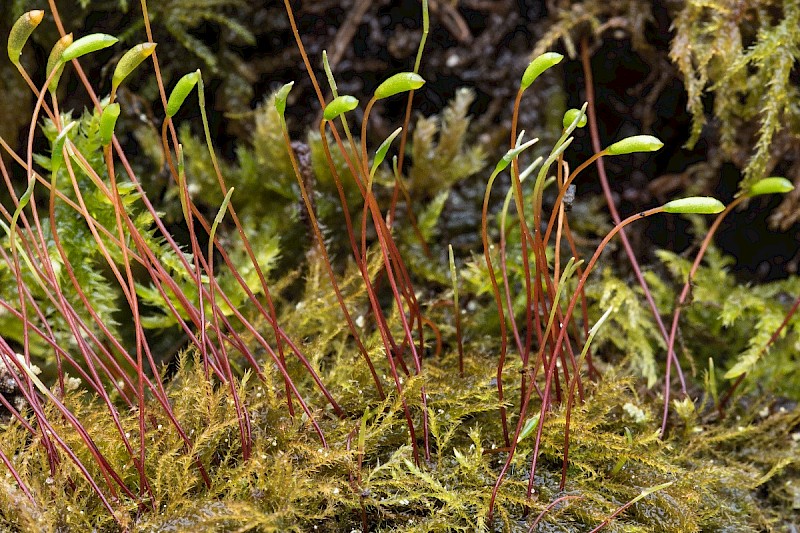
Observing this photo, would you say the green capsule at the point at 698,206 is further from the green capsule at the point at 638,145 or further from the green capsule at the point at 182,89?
the green capsule at the point at 182,89

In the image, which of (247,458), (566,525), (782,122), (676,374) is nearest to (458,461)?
(566,525)

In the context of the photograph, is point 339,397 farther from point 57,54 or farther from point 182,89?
point 57,54

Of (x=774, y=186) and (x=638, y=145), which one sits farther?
(x=774, y=186)

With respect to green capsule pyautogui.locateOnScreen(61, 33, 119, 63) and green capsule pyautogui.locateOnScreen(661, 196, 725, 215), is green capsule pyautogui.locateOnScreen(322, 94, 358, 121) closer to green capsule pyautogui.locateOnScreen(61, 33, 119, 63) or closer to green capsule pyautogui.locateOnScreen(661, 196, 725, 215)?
green capsule pyautogui.locateOnScreen(61, 33, 119, 63)

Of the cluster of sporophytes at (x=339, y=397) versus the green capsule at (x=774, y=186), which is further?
the green capsule at (x=774, y=186)

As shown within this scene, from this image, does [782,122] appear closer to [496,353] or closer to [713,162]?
[713,162]

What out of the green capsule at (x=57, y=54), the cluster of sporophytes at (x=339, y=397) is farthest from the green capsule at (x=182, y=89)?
the green capsule at (x=57, y=54)

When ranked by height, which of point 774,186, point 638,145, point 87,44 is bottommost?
point 774,186

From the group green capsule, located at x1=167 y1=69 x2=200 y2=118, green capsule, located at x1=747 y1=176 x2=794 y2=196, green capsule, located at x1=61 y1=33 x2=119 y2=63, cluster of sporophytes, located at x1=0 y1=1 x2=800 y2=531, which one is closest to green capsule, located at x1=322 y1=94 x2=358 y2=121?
cluster of sporophytes, located at x1=0 y1=1 x2=800 y2=531

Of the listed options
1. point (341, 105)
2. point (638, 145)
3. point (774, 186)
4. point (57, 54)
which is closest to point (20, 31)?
point (57, 54)
